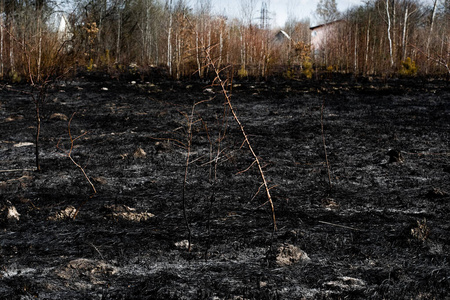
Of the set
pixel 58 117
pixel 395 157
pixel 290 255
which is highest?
pixel 58 117

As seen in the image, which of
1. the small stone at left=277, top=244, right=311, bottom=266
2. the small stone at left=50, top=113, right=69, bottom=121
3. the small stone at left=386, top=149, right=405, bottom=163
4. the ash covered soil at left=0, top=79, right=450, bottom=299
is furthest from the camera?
the small stone at left=50, top=113, right=69, bottom=121

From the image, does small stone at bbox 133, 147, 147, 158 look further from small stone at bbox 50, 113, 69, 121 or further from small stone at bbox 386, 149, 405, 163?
small stone at bbox 386, 149, 405, 163

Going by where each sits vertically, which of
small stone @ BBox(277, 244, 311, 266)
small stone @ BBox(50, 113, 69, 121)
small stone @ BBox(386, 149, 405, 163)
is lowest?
small stone @ BBox(277, 244, 311, 266)

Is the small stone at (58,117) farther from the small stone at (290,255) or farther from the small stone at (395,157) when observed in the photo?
the small stone at (290,255)

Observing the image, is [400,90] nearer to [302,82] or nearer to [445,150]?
[302,82]

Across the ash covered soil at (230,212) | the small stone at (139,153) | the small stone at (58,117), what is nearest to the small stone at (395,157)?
the ash covered soil at (230,212)

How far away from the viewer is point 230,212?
8.52ft

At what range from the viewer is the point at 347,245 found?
6.95 feet

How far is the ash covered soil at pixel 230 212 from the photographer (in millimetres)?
1764

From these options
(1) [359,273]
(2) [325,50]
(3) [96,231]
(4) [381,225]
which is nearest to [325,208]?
(4) [381,225]

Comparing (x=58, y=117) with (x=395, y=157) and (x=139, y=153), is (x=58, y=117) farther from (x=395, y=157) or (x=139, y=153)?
(x=395, y=157)

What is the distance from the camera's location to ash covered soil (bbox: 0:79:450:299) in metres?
1.76

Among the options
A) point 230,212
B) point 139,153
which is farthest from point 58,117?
point 230,212

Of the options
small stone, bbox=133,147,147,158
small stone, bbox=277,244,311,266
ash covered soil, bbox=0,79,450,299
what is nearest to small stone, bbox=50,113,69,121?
ash covered soil, bbox=0,79,450,299
